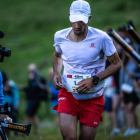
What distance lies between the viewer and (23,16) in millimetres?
51188

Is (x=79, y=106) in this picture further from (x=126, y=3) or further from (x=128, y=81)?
(x=126, y=3)

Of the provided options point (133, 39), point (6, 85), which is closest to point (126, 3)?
point (6, 85)

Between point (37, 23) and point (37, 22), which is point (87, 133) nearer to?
point (37, 23)

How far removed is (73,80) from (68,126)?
2.36ft

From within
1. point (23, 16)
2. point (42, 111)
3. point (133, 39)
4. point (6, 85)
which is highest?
point (23, 16)

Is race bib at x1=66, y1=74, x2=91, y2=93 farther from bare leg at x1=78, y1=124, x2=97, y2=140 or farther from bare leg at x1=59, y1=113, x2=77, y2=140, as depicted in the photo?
bare leg at x1=78, y1=124, x2=97, y2=140

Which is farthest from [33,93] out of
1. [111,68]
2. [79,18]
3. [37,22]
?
[37,22]

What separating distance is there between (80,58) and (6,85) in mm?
8213

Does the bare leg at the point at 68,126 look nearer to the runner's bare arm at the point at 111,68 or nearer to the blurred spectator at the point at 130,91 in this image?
the runner's bare arm at the point at 111,68

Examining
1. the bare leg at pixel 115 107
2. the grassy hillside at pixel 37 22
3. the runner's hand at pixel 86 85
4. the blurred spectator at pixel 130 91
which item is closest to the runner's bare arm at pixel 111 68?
the runner's hand at pixel 86 85

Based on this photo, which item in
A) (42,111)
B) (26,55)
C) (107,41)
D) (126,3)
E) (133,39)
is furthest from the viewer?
(126,3)

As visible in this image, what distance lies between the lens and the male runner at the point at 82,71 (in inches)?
311

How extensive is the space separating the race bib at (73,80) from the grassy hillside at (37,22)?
23852 mm

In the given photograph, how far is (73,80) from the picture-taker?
808 cm
